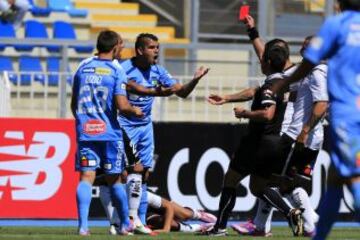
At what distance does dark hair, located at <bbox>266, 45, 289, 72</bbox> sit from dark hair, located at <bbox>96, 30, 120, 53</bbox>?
66.6 inches

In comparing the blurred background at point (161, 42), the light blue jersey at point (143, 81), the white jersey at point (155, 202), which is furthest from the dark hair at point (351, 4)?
the blurred background at point (161, 42)

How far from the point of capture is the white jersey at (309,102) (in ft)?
43.7

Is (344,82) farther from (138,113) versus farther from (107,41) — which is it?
(138,113)

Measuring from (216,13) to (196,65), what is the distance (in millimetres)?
3093

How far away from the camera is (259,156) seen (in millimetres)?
13258

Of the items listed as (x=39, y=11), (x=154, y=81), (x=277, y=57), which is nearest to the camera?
(x=277, y=57)

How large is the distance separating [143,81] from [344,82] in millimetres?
5603

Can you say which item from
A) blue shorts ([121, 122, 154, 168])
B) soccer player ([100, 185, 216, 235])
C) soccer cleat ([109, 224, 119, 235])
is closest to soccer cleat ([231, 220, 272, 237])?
soccer player ([100, 185, 216, 235])

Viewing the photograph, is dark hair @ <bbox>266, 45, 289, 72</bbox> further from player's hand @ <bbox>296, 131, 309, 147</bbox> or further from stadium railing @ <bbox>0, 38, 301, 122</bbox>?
stadium railing @ <bbox>0, 38, 301, 122</bbox>

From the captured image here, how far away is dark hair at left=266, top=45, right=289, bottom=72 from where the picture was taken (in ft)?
42.6

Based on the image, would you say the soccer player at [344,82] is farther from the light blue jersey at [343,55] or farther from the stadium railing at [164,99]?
the stadium railing at [164,99]

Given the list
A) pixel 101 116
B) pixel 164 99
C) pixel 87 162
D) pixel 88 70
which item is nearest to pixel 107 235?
pixel 87 162

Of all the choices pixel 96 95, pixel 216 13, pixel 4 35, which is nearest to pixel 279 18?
pixel 216 13

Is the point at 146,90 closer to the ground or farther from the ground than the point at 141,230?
farther from the ground
